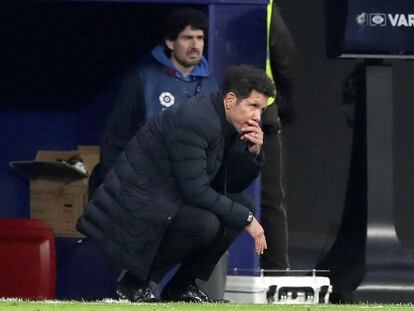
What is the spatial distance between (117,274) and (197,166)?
61.9 inches

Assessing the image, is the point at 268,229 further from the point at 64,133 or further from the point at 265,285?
the point at 64,133

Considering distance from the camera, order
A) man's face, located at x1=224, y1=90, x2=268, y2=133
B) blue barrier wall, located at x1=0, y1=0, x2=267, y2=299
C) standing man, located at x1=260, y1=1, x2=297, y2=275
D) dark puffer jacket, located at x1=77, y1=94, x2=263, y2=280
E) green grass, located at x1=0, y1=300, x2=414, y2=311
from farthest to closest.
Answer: blue barrier wall, located at x1=0, y1=0, x2=267, y2=299
standing man, located at x1=260, y1=1, x2=297, y2=275
man's face, located at x1=224, y1=90, x2=268, y2=133
dark puffer jacket, located at x1=77, y1=94, x2=263, y2=280
green grass, located at x1=0, y1=300, x2=414, y2=311

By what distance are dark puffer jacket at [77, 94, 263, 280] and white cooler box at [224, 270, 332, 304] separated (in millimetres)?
1221

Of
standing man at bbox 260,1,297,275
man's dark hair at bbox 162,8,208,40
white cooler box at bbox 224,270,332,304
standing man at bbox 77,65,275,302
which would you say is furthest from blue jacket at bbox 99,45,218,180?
white cooler box at bbox 224,270,332,304

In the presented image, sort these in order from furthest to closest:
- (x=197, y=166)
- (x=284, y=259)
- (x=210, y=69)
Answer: (x=284, y=259), (x=210, y=69), (x=197, y=166)

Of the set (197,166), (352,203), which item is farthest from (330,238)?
(197,166)

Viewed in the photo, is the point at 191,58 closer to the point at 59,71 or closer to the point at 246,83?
the point at 246,83

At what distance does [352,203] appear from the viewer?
35.0 feet

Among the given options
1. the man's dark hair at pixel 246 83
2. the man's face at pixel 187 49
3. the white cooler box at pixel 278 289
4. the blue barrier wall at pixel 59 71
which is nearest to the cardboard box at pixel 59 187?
the blue barrier wall at pixel 59 71

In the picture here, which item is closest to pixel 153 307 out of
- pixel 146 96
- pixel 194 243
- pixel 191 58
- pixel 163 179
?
pixel 194 243

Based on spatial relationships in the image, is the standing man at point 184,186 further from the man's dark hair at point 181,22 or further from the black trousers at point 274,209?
the black trousers at point 274,209

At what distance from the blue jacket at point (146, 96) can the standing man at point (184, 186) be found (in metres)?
0.62

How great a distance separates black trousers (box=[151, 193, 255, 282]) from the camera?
8.41m

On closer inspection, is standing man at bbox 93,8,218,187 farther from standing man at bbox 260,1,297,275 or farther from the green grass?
the green grass
